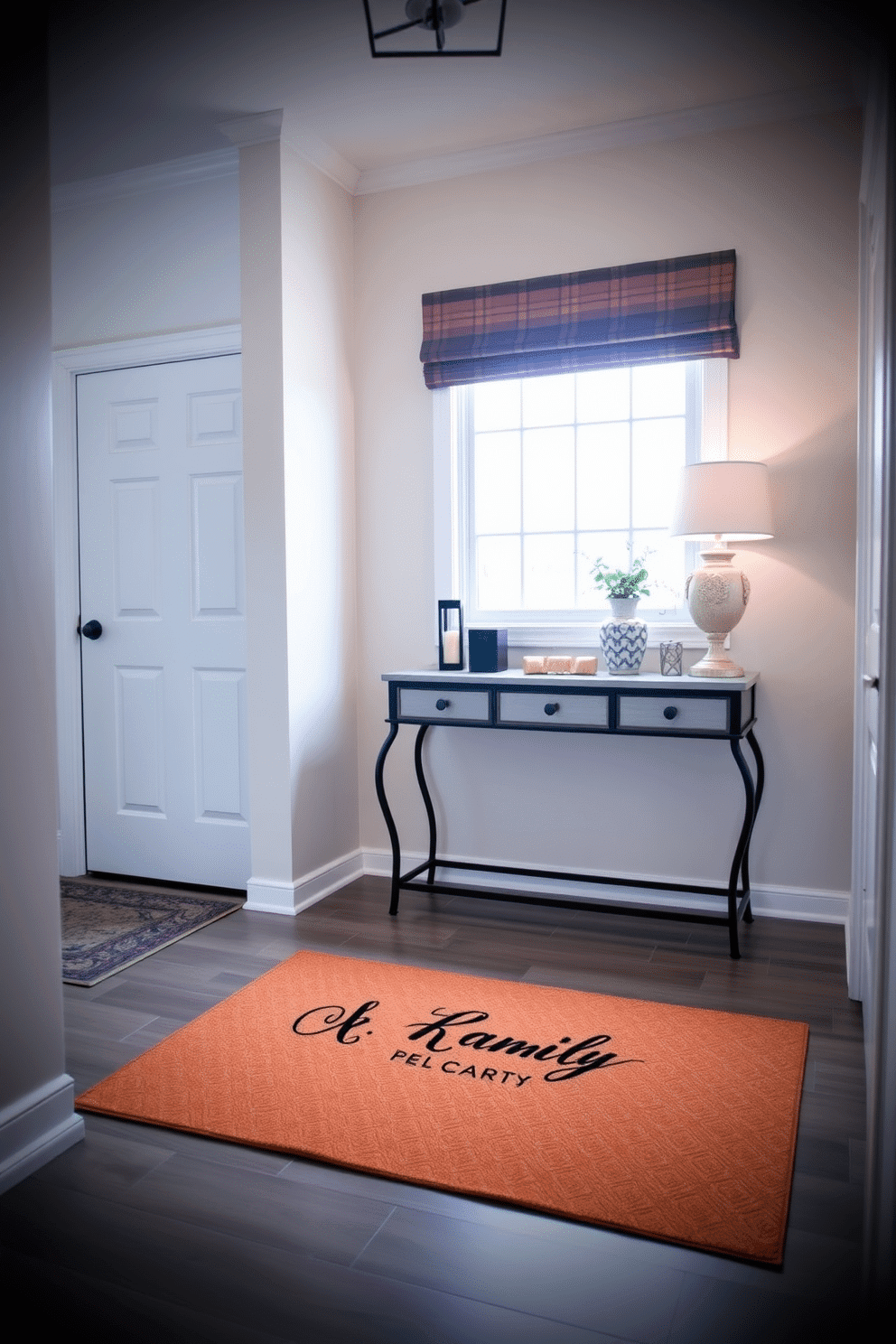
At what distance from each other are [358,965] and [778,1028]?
119 centimetres

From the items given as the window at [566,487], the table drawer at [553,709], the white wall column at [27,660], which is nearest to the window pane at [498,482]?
the window at [566,487]

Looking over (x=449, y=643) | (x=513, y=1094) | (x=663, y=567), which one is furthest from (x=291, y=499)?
(x=513, y=1094)

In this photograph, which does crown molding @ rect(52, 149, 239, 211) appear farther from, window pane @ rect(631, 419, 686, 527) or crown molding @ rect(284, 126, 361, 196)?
window pane @ rect(631, 419, 686, 527)

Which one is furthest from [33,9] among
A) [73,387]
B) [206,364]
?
[73,387]

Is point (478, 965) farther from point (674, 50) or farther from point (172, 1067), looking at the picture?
point (674, 50)

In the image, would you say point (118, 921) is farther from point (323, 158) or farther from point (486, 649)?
point (323, 158)

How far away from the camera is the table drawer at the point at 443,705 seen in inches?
127

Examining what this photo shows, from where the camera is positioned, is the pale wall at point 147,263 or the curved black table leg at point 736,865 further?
the pale wall at point 147,263

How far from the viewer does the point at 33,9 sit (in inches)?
71.1

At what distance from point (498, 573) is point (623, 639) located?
679mm

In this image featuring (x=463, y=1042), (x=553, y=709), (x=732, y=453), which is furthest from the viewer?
(x=732, y=453)

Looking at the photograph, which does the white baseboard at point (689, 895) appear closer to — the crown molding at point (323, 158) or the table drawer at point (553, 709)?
the table drawer at point (553, 709)

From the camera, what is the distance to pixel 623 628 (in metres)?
3.14

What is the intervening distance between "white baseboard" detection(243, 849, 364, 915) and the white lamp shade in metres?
1.78
